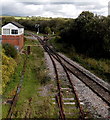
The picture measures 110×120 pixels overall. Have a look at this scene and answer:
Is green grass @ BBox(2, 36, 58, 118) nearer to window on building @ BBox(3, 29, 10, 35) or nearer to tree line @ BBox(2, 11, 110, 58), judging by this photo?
tree line @ BBox(2, 11, 110, 58)

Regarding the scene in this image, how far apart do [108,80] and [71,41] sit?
2073 centimetres

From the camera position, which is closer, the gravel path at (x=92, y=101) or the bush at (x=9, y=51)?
the gravel path at (x=92, y=101)

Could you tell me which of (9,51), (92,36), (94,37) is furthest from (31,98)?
(92,36)

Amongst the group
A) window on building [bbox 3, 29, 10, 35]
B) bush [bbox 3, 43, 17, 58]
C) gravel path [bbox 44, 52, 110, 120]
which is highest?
window on building [bbox 3, 29, 10, 35]

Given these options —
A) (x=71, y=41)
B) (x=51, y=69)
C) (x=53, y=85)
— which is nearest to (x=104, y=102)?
(x=53, y=85)

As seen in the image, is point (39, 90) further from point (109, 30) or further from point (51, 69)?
point (109, 30)

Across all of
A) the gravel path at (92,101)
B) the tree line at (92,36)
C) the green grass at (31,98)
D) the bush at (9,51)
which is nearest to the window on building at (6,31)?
the bush at (9,51)

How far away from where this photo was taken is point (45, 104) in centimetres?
1007

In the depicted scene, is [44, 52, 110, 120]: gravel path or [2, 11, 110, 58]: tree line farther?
[2, 11, 110, 58]: tree line

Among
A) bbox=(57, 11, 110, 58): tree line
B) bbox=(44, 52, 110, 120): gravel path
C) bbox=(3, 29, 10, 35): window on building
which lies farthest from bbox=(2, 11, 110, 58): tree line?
bbox=(44, 52, 110, 120): gravel path

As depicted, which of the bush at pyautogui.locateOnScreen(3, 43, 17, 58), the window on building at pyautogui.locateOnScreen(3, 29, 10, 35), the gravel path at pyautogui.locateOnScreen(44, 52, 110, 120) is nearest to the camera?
the gravel path at pyautogui.locateOnScreen(44, 52, 110, 120)

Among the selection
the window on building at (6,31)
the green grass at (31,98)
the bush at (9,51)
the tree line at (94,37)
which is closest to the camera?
the green grass at (31,98)

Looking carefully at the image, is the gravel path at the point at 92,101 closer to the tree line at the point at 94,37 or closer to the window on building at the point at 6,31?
the tree line at the point at 94,37

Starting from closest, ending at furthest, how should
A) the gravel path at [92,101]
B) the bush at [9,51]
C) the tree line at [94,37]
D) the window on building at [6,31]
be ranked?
1. the gravel path at [92,101]
2. the bush at [9,51]
3. the tree line at [94,37]
4. the window on building at [6,31]
